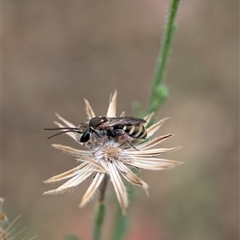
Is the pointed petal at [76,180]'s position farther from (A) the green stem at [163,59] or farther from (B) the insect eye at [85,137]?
(A) the green stem at [163,59]

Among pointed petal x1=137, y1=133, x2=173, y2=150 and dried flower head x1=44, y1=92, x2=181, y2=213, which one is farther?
pointed petal x1=137, y1=133, x2=173, y2=150

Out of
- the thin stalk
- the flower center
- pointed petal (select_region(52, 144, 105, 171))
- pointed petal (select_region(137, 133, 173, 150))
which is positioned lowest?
pointed petal (select_region(52, 144, 105, 171))

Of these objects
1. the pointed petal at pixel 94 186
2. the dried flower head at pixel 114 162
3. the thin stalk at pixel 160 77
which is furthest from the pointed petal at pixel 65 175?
the thin stalk at pixel 160 77

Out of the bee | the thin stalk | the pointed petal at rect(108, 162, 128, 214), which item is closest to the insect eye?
the bee

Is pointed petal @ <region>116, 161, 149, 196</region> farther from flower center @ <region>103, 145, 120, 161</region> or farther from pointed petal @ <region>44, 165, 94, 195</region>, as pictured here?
pointed petal @ <region>44, 165, 94, 195</region>

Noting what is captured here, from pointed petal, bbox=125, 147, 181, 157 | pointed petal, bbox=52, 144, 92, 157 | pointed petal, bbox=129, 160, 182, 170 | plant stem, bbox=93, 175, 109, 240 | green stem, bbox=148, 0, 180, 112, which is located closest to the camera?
pointed petal, bbox=129, 160, 182, 170

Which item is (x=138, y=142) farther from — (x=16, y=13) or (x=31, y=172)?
(x=16, y=13)

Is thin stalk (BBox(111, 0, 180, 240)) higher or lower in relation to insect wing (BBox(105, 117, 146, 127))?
higher
